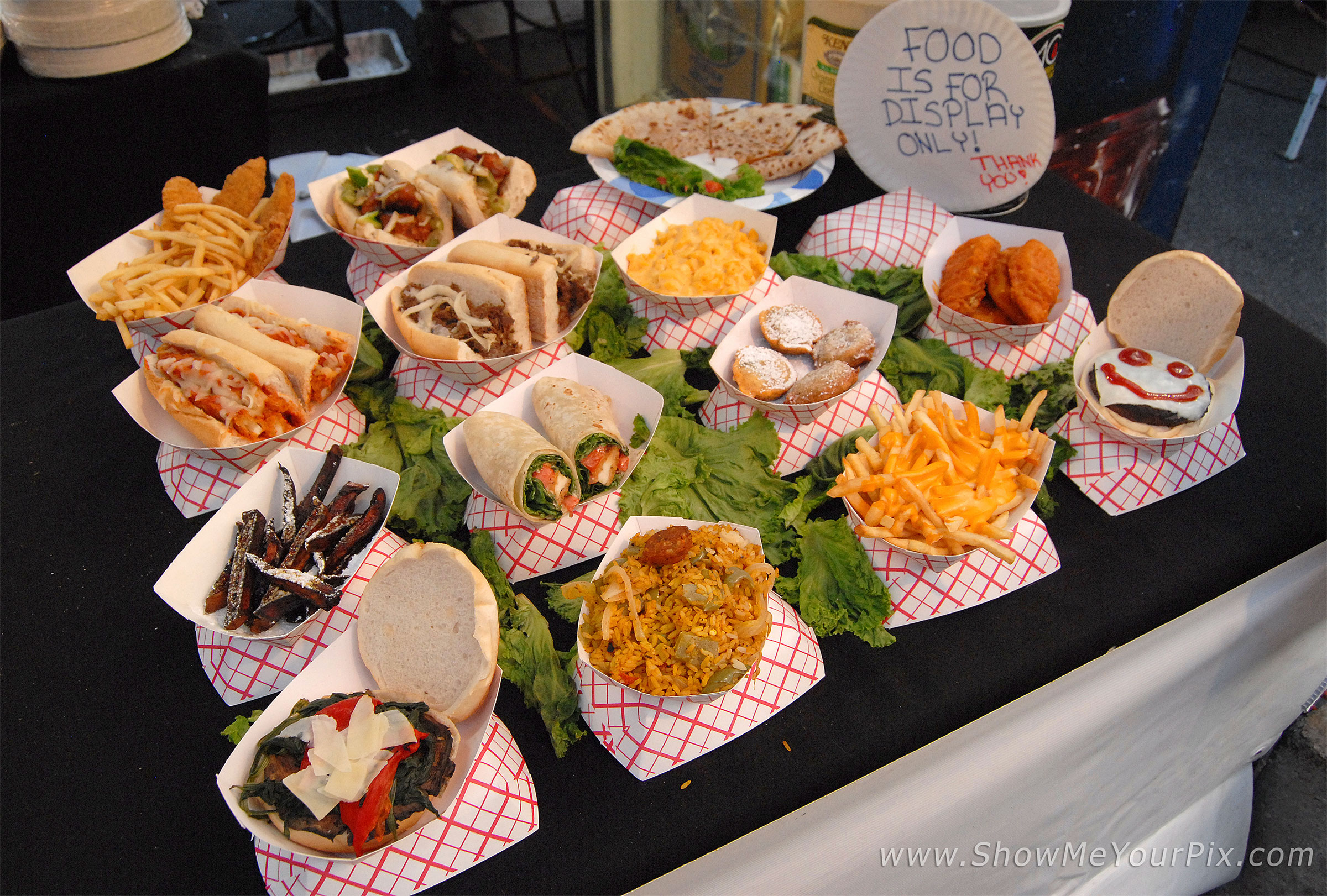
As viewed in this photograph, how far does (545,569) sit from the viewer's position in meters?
2.03

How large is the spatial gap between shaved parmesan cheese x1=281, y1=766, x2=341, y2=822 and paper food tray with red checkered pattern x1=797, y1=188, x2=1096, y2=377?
211 cm

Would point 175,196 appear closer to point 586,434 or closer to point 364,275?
point 364,275

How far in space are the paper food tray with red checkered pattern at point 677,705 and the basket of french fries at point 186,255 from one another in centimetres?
169

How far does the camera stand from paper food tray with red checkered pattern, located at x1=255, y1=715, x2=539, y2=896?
4.93ft

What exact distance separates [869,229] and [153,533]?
98.7 inches

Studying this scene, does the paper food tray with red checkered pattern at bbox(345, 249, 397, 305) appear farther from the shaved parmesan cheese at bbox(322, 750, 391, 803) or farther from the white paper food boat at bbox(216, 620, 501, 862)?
the shaved parmesan cheese at bbox(322, 750, 391, 803)

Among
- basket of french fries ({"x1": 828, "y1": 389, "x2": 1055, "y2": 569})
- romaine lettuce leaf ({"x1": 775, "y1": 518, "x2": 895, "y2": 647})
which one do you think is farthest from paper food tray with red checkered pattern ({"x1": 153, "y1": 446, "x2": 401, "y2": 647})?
basket of french fries ({"x1": 828, "y1": 389, "x2": 1055, "y2": 569})

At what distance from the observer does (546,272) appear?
7.68ft

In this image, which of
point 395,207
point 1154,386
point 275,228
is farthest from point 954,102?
point 275,228

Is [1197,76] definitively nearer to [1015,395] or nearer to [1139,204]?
[1139,204]

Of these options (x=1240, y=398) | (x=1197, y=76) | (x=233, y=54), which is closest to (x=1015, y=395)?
(x=1240, y=398)

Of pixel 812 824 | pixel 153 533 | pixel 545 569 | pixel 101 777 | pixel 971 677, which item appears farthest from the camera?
pixel 153 533

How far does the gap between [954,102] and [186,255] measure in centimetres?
269

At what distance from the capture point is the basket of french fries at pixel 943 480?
6.01 ft
